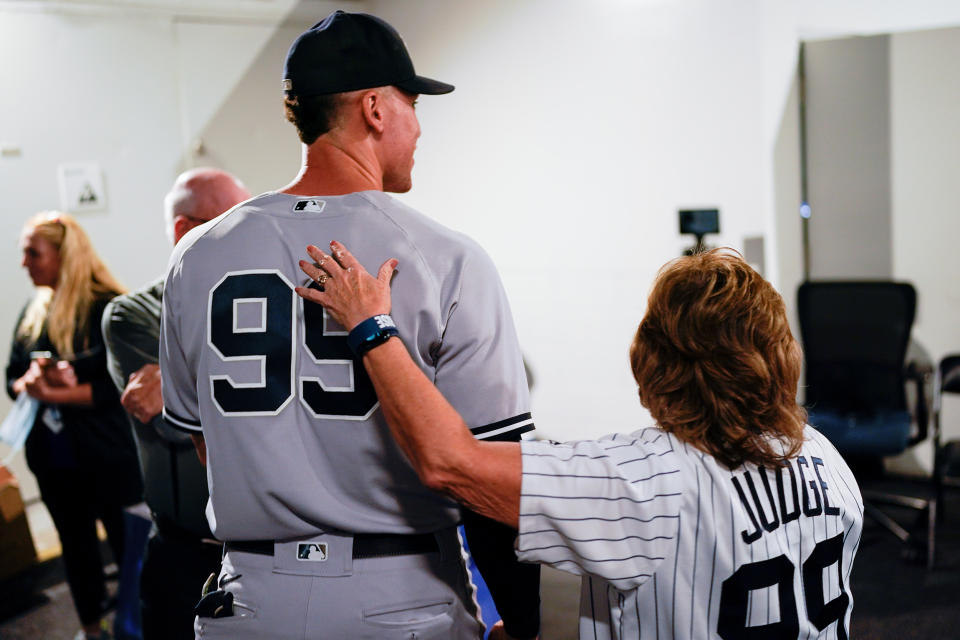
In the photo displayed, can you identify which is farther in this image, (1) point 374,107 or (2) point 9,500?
(2) point 9,500

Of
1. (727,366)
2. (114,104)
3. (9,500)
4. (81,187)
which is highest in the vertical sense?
(114,104)

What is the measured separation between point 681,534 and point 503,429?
30 cm

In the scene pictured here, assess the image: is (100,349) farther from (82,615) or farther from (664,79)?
(664,79)

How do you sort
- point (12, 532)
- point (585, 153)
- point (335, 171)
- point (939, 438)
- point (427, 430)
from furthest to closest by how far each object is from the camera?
point (585, 153)
point (12, 532)
point (939, 438)
point (335, 171)
point (427, 430)

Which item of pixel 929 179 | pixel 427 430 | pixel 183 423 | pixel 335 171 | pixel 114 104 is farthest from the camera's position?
pixel 114 104

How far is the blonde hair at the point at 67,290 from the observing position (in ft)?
9.56

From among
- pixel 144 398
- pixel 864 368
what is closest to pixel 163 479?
pixel 144 398

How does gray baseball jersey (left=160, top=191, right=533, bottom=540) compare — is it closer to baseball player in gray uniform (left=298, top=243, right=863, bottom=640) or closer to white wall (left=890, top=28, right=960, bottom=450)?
baseball player in gray uniform (left=298, top=243, right=863, bottom=640)

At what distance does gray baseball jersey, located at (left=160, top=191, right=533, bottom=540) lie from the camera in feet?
3.79

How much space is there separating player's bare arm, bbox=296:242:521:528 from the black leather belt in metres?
0.17

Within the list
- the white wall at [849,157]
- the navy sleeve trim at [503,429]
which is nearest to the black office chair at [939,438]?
the white wall at [849,157]

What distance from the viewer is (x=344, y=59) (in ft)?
4.10

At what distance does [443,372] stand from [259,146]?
15.0 feet

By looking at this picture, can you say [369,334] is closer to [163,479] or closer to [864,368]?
[163,479]
